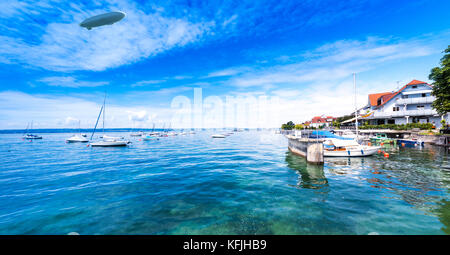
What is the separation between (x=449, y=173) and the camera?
45.5ft

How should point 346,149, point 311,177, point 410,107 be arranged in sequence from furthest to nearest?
point 410,107, point 346,149, point 311,177

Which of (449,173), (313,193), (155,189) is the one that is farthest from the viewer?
(449,173)

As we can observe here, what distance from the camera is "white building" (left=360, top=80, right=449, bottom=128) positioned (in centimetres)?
4267

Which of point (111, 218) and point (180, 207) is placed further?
point (180, 207)

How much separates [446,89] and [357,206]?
123ft

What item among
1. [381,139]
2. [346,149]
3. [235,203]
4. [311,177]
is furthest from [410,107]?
[235,203]

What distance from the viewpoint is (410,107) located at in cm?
4622

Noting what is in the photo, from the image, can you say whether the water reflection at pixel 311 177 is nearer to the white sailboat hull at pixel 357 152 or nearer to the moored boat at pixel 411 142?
the white sailboat hull at pixel 357 152

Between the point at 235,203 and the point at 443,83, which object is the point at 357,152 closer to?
the point at 235,203

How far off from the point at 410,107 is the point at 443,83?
924 inches

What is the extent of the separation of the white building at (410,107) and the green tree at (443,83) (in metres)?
17.0

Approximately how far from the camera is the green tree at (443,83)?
2694 cm
